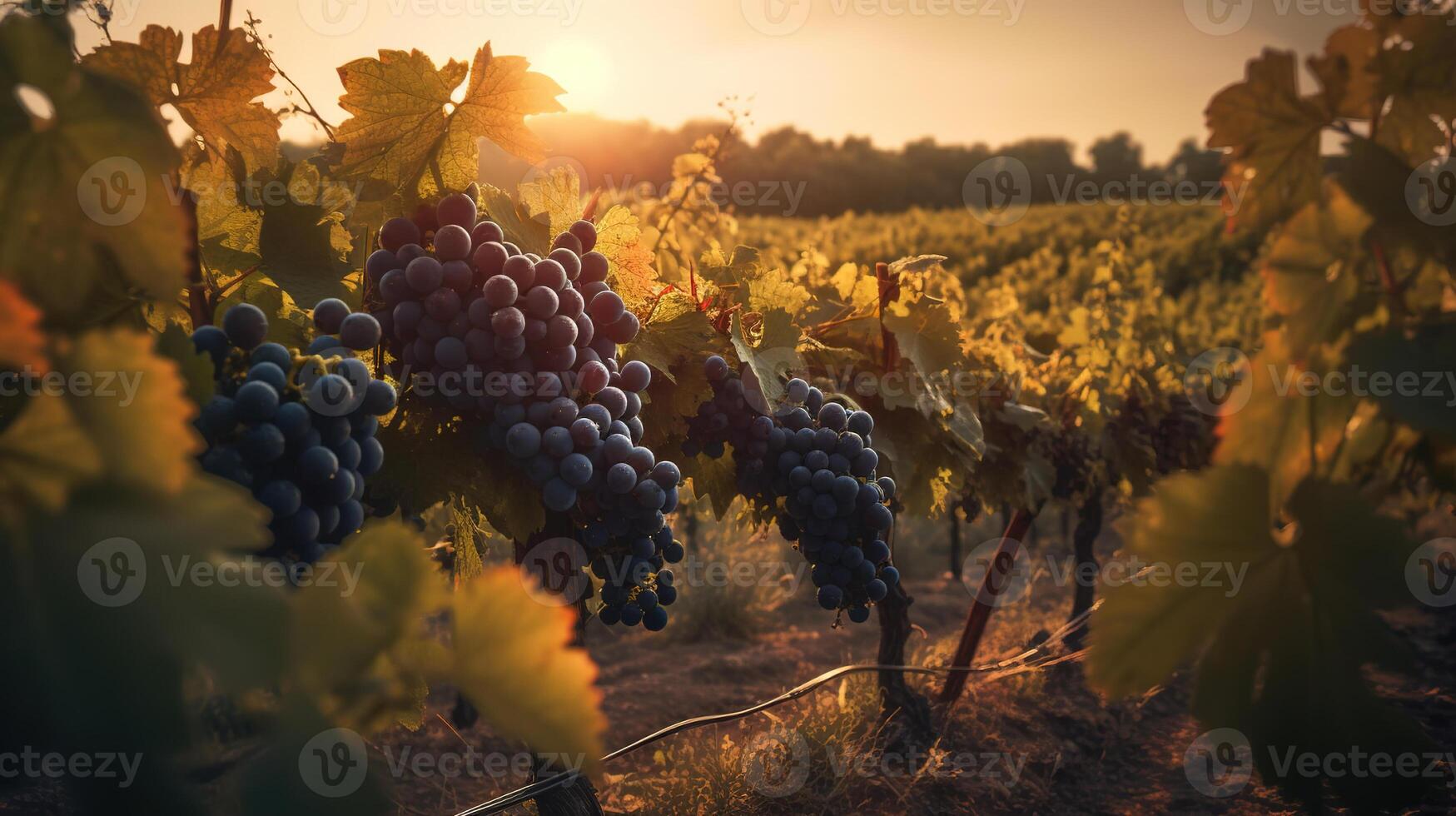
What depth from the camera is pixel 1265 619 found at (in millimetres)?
815

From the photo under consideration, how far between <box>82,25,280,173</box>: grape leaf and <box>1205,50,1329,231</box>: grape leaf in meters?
1.41

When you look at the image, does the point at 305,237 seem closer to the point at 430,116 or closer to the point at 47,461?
the point at 430,116

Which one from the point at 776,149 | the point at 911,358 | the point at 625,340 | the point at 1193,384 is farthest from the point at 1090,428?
the point at 776,149

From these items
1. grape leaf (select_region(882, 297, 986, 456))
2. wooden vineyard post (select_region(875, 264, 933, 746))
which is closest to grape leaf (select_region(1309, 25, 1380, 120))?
grape leaf (select_region(882, 297, 986, 456))

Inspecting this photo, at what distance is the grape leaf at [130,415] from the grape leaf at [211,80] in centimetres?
93

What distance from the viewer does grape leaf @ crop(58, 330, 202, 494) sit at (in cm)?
56

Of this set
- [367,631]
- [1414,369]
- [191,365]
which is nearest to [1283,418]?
[1414,369]

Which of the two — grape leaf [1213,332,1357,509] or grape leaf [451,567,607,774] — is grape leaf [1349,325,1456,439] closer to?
grape leaf [1213,332,1357,509]

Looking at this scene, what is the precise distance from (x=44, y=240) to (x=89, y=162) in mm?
70

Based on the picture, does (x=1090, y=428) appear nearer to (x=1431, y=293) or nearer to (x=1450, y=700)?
(x=1450, y=700)

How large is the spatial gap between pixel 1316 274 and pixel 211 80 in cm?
159

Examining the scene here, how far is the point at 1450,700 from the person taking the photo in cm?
454

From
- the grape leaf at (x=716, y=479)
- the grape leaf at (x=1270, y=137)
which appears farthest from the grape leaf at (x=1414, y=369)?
the grape leaf at (x=716, y=479)

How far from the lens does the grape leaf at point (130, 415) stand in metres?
0.56
